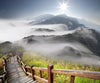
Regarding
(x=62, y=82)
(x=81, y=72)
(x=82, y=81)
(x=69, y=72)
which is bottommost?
(x=62, y=82)

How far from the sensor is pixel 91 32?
99.6 m

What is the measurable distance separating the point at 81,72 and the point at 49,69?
1500mm

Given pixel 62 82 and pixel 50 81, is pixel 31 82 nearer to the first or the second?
pixel 50 81

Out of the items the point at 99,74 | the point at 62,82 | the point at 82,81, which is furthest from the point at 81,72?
the point at 62,82

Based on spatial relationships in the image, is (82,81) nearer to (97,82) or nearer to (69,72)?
(97,82)

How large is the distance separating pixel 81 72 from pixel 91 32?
115769mm

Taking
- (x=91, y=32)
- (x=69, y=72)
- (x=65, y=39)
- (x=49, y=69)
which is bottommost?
(x=49, y=69)

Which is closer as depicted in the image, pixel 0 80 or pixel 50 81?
pixel 50 81

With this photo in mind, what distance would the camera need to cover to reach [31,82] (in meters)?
4.75

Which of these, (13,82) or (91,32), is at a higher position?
(91,32)

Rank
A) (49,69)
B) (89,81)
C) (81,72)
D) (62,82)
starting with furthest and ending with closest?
(62,82), (89,81), (49,69), (81,72)

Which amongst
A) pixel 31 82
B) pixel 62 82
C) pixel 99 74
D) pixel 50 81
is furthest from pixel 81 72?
pixel 62 82

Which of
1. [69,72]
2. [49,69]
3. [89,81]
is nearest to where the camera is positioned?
[69,72]

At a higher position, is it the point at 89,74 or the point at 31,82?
the point at 89,74
